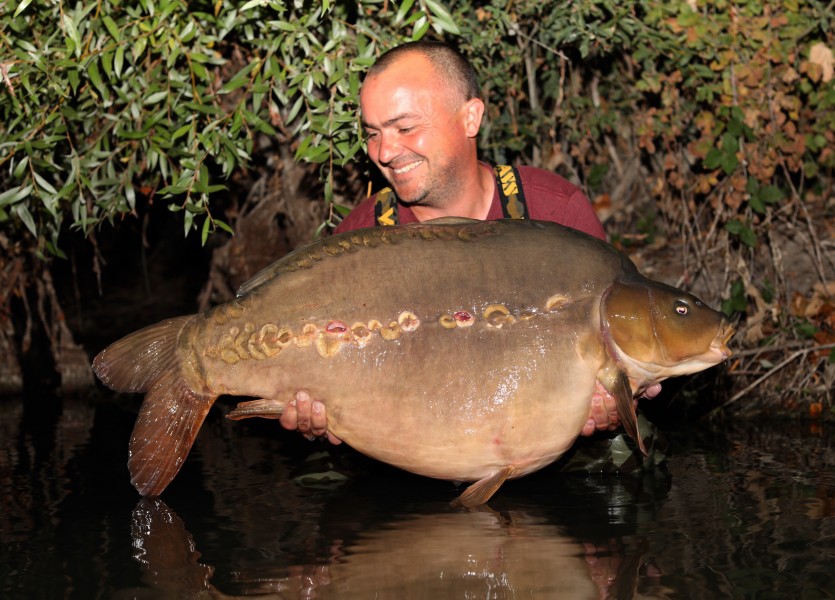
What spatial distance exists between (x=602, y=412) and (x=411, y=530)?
625 mm

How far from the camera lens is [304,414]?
279cm

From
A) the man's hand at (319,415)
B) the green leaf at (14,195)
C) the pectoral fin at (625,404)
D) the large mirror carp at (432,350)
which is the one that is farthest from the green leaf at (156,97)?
the pectoral fin at (625,404)

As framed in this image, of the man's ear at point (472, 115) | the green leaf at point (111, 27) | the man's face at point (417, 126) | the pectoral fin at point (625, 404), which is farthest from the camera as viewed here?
the green leaf at point (111, 27)

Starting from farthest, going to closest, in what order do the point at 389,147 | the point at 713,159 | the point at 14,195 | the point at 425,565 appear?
the point at 713,159, the point at 14,195, the point at 389,147, the point at 425,565

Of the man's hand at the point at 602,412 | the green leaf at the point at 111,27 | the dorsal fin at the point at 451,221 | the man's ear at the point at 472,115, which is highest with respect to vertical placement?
the green leaf at the point at 111,27

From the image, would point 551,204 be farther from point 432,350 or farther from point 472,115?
point 432,350

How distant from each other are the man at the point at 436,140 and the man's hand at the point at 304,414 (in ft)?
3.01

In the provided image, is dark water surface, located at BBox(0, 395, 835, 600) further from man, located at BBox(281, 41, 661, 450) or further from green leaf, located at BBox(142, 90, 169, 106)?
green leaf, located at BBox(142, 90, 169, 106)

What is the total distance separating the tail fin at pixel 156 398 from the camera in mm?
2771

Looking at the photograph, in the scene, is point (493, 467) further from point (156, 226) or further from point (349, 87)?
point (156, 226)

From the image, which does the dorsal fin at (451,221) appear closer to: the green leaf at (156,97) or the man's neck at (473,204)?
the man's neck at (473,204)

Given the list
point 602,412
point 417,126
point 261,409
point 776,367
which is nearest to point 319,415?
point 261,409

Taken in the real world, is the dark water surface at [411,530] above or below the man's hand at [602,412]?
below

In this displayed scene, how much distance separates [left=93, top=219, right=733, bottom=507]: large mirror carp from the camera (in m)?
2.72
